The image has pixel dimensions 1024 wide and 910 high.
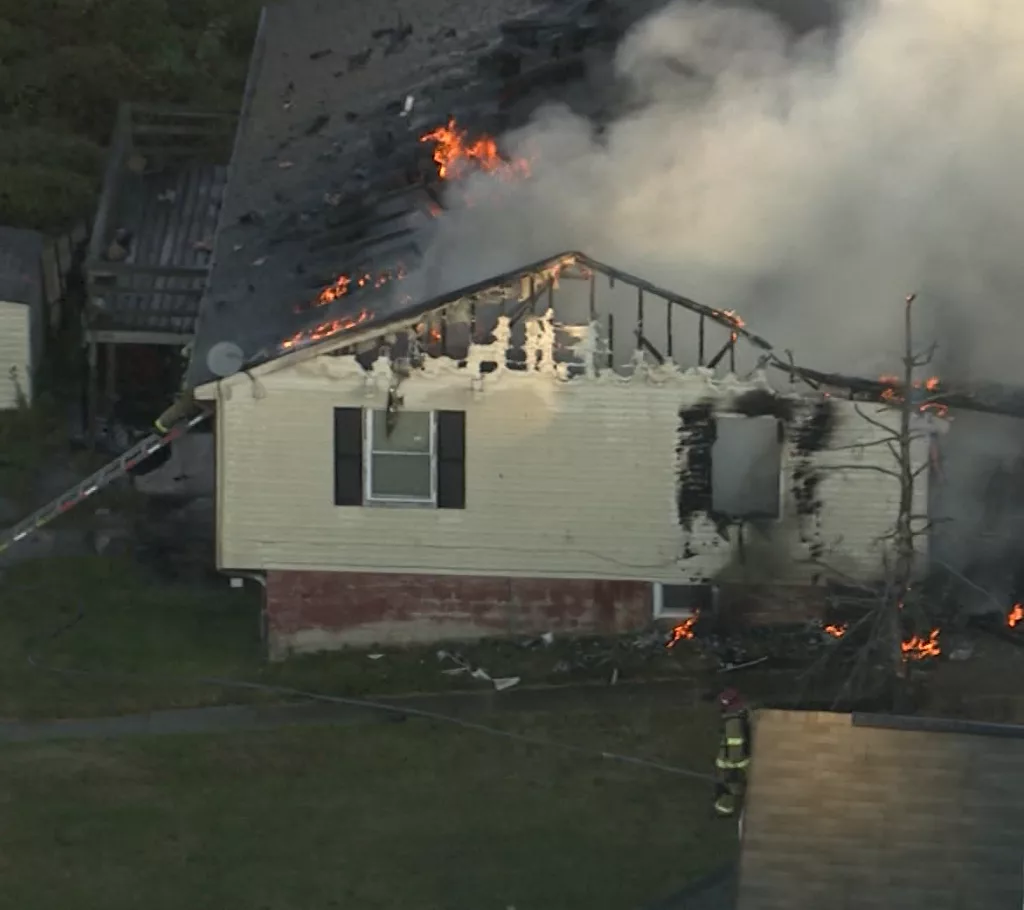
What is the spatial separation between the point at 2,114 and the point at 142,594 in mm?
14545

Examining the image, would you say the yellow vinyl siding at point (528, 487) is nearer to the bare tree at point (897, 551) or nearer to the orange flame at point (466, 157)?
the bare tree at point (897, 551)

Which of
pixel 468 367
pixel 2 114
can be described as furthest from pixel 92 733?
pixel 2 114

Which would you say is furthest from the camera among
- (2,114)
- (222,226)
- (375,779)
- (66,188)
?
(2,114)

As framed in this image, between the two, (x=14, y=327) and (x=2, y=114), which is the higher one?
(x=2, y=114)

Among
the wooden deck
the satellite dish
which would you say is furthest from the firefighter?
the wooden deck

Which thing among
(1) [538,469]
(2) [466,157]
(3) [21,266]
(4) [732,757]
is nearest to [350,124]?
(2) [466,157]

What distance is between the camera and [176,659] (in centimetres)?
1494

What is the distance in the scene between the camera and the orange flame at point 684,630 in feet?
48.6

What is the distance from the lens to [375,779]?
12734 millimetres

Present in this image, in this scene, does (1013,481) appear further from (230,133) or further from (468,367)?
(230,133)

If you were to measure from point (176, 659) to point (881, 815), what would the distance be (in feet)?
25.5

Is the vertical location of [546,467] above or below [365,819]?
above

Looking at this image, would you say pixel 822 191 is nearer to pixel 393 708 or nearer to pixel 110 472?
pixel 393 708

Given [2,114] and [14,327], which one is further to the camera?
[2,114]
